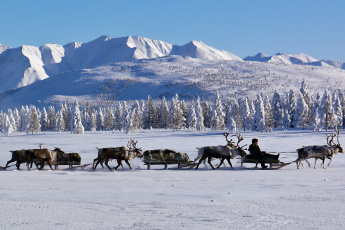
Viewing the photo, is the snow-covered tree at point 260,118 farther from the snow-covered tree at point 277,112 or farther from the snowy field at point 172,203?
the snowy field at point 172,203

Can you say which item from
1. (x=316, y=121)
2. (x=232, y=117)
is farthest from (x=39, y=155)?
(x=232, y=117)

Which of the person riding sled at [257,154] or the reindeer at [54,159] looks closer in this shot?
the reindeer at [54,159]

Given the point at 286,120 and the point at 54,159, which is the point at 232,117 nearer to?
the point at 286,120

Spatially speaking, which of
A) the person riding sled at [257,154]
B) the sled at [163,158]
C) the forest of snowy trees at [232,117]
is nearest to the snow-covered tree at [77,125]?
the forest of snowy trees at [232,117]

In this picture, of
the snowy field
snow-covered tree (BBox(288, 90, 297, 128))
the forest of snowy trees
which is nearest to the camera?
the snowy field

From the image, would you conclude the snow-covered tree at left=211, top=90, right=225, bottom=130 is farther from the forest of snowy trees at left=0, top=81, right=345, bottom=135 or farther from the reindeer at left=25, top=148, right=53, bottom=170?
the reindeer at left=25, top=148, right=53, bottom=170

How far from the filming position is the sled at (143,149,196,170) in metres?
18.0

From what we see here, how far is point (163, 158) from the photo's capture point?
18.1 metres

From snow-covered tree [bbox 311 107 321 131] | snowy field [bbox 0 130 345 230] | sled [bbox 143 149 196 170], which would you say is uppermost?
snow-covered tree [bbox 311 107 321 131]

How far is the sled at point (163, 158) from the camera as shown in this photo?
18.0 metres

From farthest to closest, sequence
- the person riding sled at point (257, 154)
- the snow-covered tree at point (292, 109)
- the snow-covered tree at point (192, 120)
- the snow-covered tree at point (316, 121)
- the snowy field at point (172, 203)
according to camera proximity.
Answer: the snow-covered tree at point (192, 120), the snow-covered tree at point (292, 109), the snow-covered tree at point (316, 121), the person riding sled at point (257, 154), the snowy field at point (172, 203)

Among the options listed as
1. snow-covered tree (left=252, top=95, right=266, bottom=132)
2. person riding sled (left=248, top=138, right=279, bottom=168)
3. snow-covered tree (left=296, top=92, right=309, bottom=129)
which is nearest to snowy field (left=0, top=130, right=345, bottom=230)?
person riding sled (left=248, top=138, right=279, bottom=168)

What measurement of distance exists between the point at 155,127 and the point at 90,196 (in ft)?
358

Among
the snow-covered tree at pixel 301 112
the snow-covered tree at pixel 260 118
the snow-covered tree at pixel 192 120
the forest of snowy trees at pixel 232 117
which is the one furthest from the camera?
the snow-covered tree at pixel 192 120
